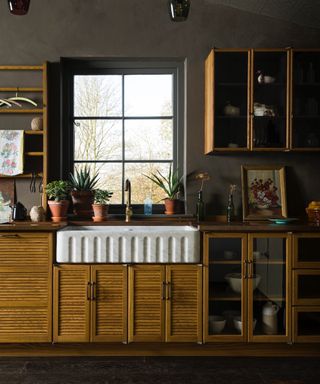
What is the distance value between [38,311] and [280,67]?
2.95 meters

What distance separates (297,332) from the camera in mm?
3896

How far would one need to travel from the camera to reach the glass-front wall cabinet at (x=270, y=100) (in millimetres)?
4242

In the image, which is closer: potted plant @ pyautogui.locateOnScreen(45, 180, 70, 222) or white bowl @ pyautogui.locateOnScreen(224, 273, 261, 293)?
white bowl @ pyautogui.locateOnScreen(224, 273, 261, 293)

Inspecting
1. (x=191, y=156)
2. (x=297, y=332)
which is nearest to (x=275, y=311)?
(x=297, y=332)

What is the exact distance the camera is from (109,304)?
3.88 m

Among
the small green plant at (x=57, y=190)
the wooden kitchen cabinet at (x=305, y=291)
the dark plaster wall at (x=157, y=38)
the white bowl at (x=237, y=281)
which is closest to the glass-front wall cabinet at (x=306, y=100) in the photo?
the dark plaster wall at (x=157, y=38)

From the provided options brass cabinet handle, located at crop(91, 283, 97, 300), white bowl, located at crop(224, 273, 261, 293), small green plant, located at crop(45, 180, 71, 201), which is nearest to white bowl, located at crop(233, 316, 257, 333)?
white bowl, located at crop(224, 273, 261, 293)

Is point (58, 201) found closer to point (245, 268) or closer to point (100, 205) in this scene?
point (100, 205)

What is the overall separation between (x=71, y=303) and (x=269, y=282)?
5.31 ft

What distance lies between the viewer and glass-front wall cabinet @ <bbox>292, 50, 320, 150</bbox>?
14.0 ft

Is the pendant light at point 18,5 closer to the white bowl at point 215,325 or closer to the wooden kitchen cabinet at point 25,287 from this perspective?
the wooden kitchen cabinet at point 25,287

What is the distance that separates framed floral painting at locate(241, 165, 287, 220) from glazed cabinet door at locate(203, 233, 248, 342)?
72cm

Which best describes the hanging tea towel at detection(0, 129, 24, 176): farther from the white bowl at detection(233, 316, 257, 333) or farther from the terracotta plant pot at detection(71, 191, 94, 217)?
the white bowl at detection(233, 316, 257, 333)

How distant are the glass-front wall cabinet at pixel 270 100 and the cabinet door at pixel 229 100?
0.29ft
